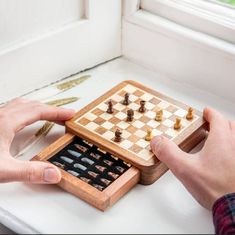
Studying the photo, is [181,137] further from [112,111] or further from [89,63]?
[89,63]

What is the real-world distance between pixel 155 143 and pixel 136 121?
103 mm

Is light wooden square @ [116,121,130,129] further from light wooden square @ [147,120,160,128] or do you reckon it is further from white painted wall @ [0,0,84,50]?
white painted wall @ [0,0,84,50]

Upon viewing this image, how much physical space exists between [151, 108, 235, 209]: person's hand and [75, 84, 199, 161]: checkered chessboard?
0.13ft

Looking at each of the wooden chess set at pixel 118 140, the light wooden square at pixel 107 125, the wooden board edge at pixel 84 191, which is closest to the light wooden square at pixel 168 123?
the wooden chess set at pixel 118 140

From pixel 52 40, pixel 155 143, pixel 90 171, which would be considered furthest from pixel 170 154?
pixel 52 40

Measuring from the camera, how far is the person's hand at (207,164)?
1.01m

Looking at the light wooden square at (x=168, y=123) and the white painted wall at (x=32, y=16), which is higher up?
the white painted wall at (x=32, y=16)

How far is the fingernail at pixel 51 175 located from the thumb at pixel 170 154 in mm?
178

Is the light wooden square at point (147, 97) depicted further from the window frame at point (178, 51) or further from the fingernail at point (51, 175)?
the fingernail at point (51, 175)

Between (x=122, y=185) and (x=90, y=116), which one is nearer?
(x=122, y=185)

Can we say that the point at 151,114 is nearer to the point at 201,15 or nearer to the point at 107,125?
the point at 107,125

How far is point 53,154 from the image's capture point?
1.10 m

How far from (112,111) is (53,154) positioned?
0.53 ft

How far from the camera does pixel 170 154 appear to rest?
1056 millimetres
